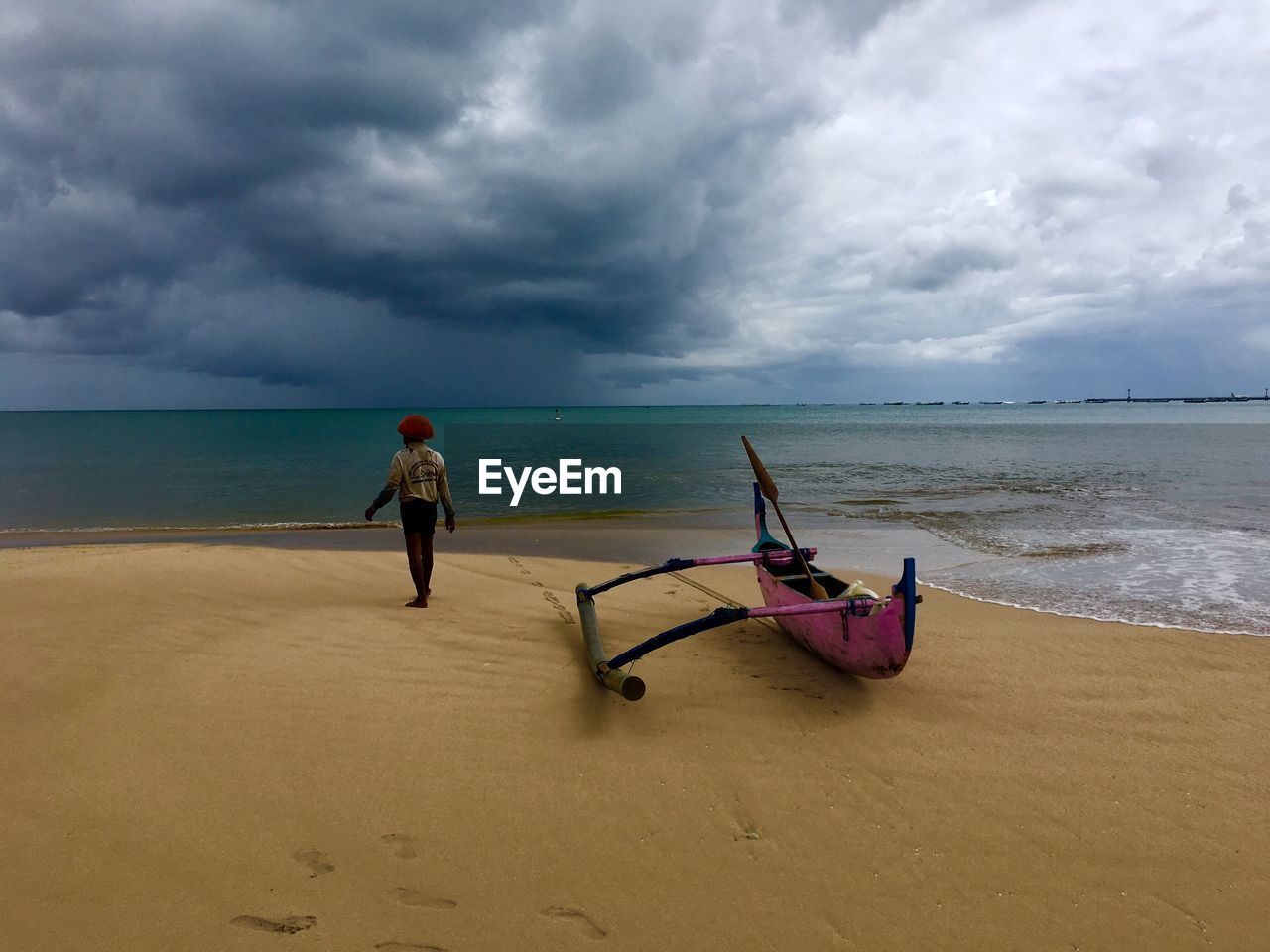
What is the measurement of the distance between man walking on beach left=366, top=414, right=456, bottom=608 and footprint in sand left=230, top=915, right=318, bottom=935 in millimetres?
4462

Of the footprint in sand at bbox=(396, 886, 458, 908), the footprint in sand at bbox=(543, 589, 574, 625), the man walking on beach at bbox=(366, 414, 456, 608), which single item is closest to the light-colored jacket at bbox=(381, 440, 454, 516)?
the man walking on beach at bbox=(366, 414, 456, 608)

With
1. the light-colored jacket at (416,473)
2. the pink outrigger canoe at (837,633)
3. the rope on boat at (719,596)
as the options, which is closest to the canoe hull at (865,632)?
the pink outrigger canoe at (837,633)

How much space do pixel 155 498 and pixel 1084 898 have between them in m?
25.7

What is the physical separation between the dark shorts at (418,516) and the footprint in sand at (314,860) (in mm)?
4203

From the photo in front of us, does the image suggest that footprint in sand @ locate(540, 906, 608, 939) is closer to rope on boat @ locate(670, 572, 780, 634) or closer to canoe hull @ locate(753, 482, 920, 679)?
canoe hull @ locate(753, 482, 920, 679)

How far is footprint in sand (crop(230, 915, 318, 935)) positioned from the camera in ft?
9.41

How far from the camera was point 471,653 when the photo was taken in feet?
19.7

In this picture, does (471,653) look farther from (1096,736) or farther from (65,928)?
(1096,736)

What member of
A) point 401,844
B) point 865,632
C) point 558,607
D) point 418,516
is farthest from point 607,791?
point 418,516

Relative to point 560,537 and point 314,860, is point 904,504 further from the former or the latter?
point 314,860

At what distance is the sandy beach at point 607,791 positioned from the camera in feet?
9.95

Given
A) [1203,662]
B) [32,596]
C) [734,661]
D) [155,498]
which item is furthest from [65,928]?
[155,498]

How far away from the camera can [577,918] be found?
3.03 metres

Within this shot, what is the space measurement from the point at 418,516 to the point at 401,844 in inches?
172
